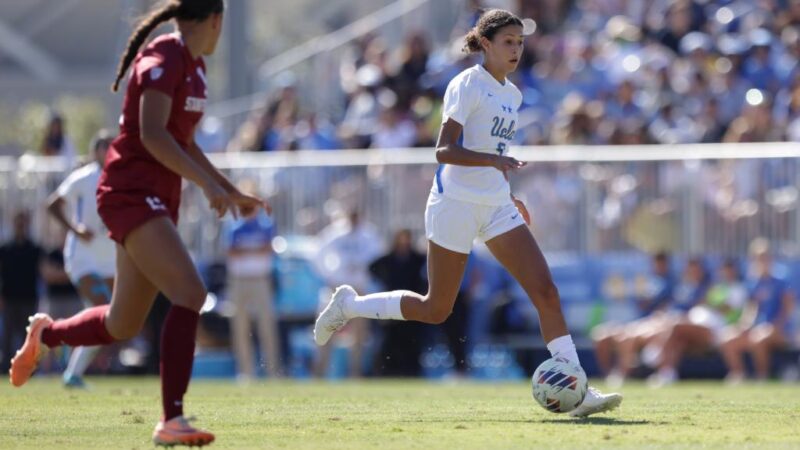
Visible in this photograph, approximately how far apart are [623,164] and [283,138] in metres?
5.19

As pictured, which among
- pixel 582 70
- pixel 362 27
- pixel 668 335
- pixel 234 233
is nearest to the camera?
pixel 668 335

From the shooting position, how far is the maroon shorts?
8.69m

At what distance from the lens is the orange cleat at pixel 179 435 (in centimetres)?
823

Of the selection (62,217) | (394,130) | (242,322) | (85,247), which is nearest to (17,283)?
(242,322)

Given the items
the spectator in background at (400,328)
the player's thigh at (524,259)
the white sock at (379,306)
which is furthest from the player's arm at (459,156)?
the spectator in background at (400,328)

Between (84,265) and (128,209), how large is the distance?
23.3 feet

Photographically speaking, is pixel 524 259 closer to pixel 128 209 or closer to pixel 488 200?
pixel 488 200

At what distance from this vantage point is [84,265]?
51.3 ft

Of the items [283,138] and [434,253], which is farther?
[283,138]

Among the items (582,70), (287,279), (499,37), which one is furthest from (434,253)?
(582,70)

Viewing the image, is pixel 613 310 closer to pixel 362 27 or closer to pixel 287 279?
pixel 287 279

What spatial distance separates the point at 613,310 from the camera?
2061 cm

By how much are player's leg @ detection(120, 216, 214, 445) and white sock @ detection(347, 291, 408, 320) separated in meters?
2.40

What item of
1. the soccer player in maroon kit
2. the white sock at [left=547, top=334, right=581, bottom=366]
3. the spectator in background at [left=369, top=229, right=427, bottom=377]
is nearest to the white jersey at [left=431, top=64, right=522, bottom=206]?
the white sock at [left=547, top=334, right=581, bottom=366]
